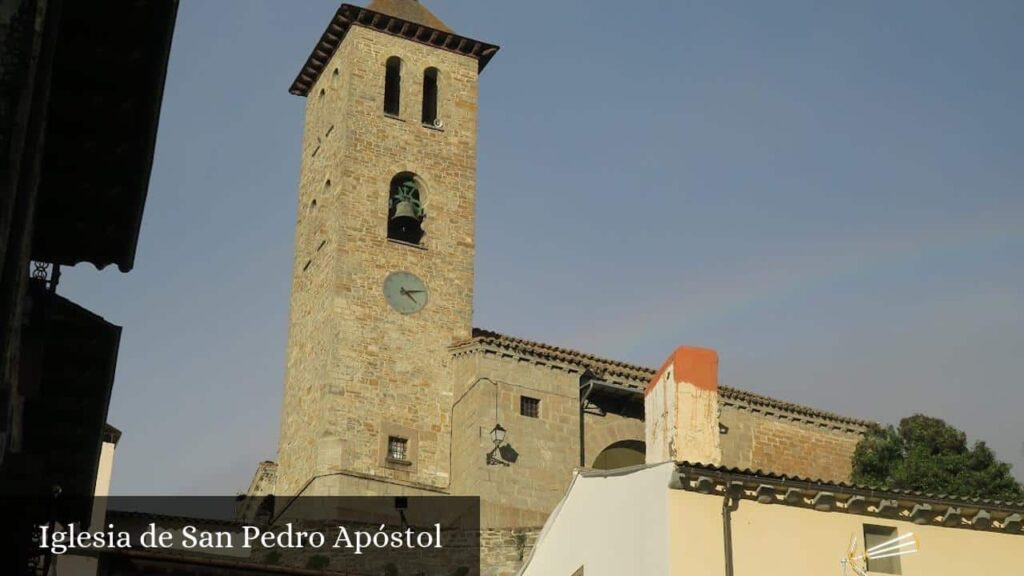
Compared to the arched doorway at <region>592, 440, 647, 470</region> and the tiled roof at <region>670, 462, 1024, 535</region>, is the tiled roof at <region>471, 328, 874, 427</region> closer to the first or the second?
the arched doorway at <region>592, 440, 647, 470</region>

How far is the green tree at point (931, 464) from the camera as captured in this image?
3603 centimetres

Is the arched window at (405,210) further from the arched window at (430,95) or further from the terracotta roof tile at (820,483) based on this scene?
the terracotta roof tile at (820,483)

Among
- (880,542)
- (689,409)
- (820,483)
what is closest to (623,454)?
(689,409)

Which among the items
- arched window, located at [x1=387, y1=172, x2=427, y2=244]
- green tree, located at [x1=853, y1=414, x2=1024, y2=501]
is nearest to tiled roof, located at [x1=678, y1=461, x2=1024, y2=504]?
green tree, located at [x1=853, y1=414, x2=1024, y2=501]

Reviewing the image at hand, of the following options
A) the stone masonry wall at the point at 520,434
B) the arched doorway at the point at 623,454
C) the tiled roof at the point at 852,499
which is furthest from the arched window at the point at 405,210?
the tiled roof at the point at 852,499

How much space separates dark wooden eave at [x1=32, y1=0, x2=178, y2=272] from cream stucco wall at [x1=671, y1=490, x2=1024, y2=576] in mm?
7585

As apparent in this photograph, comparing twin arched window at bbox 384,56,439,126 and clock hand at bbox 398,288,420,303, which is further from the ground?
twin arched window at bbox 384,56,439,126

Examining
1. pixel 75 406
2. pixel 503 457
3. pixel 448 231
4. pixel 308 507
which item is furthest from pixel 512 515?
pixel 75 406

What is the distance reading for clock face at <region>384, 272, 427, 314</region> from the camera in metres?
40.0

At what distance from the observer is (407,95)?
43281 mm

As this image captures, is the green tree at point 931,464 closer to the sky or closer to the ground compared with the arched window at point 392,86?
closer to the ground

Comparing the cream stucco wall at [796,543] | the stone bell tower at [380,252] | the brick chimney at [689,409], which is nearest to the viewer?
the cream stucco wall at [796,543]

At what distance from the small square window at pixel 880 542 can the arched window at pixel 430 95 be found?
2591cm

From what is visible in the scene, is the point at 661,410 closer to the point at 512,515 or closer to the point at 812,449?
the point at 512,515
